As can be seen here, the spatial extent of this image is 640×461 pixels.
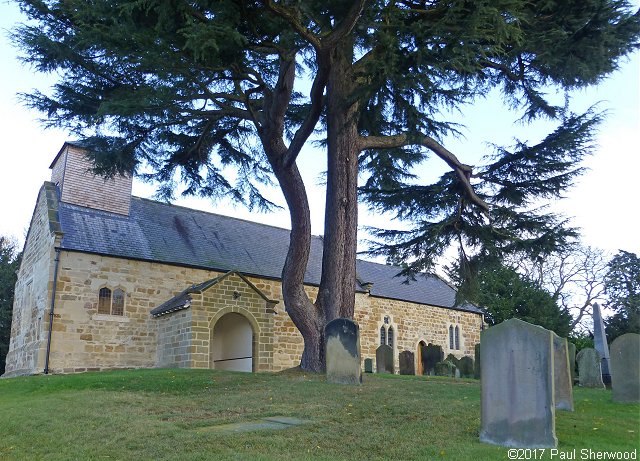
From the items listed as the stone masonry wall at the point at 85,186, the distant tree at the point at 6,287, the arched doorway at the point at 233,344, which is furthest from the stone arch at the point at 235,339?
the distant tree at the point at 6,287

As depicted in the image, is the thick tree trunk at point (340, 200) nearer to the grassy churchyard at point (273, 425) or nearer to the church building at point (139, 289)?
the grassy churchyard at point (273, 425)

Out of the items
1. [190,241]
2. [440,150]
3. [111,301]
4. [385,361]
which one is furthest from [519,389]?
[190,241]

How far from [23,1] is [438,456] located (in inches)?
533

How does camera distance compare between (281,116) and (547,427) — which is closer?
(547,427)

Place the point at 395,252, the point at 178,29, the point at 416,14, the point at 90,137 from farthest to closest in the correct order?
the point at 395,252, the point at 90,137, the point at 416,14, the point at 178,29

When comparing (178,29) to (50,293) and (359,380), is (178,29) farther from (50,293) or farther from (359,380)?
(50,293)

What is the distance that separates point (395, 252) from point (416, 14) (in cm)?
726

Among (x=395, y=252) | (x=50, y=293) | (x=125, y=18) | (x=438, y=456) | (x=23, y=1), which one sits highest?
(x=23, y=1)

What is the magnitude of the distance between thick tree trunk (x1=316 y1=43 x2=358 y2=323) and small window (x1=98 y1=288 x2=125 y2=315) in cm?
947

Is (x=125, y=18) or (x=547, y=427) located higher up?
(x=125, y=18)

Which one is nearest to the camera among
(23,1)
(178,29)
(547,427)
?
(547,427)

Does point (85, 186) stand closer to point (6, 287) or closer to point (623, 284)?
point (6, 287)

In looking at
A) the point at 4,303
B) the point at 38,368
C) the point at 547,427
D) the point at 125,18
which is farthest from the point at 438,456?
the point at 4,303

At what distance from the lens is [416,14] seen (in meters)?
11.8
